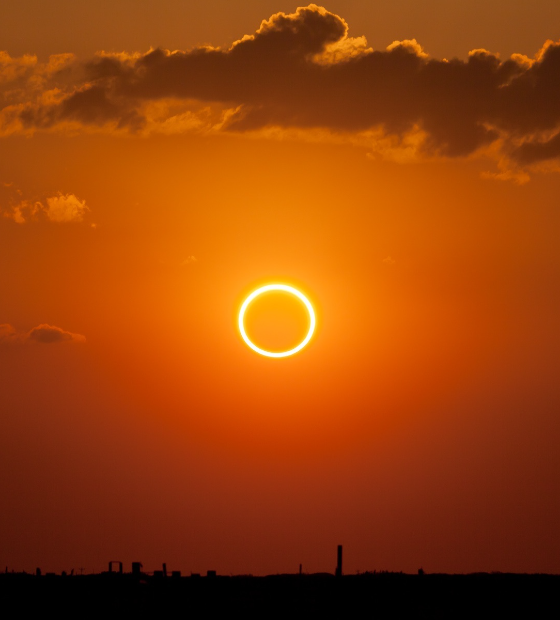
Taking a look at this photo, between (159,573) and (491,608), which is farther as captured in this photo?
(159,573)

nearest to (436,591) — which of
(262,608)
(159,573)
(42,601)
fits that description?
(262,608)

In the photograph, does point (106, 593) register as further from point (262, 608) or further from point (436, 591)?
point (436, 591)

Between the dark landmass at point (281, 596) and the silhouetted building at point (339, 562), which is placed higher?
the silhouetted building at point (339, 562)

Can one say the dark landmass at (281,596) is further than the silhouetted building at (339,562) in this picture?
No

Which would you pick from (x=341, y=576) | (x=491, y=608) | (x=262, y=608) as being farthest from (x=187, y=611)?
(x=491, y=608)

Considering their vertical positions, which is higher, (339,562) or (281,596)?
(339,562)

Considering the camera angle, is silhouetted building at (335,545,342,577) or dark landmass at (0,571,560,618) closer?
dark landmass at (0,571,560,618)

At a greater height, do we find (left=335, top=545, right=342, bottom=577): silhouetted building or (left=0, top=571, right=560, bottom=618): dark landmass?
(left=335, top=545, right=342, bottom=577): silhouetted building
